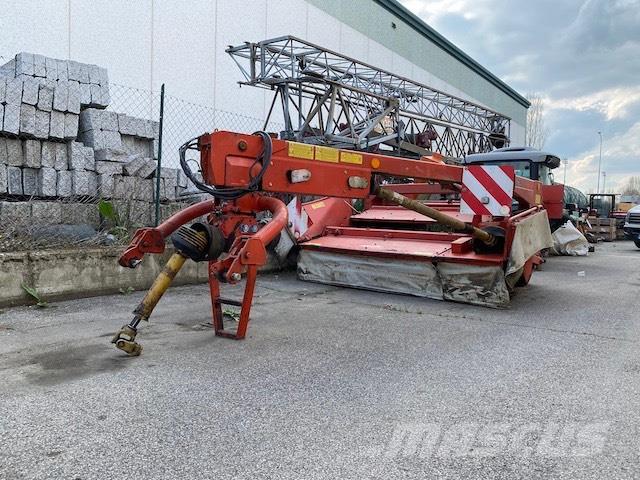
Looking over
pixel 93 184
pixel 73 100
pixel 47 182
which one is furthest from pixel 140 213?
pixel 73 100

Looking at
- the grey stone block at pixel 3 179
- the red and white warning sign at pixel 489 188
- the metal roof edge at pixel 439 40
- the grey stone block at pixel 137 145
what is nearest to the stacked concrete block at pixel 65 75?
the grey stone block at pixel 137 145

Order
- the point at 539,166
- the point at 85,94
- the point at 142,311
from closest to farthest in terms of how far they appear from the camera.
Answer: the point at 142,311
the point at 85,94
the point at 539,166

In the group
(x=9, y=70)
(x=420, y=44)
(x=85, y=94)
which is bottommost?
(x=85, y=94)

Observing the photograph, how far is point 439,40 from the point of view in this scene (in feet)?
86.0

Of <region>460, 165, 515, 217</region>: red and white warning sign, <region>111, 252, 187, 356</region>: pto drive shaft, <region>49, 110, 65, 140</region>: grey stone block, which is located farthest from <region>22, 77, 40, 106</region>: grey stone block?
<region>460, 165, 515, 217</region>: red and white warning sign

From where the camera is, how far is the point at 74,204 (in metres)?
6.85

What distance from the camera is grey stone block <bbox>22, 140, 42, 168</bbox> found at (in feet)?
22.3

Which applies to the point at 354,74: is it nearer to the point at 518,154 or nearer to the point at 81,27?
the point at 518,154

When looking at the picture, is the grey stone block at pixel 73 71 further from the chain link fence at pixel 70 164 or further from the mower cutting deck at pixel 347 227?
the mower cutting deck at pixel 347 227

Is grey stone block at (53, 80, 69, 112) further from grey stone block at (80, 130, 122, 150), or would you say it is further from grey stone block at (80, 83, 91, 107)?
grey stone block at (80, 130, 122, 150)

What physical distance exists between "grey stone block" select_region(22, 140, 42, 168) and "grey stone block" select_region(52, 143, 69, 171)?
0.69 ft

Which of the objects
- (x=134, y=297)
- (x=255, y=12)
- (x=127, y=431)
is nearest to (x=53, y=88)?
(x=134, y=297)

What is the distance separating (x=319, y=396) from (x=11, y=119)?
5.55 meters

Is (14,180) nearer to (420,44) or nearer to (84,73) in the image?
(84,73)
